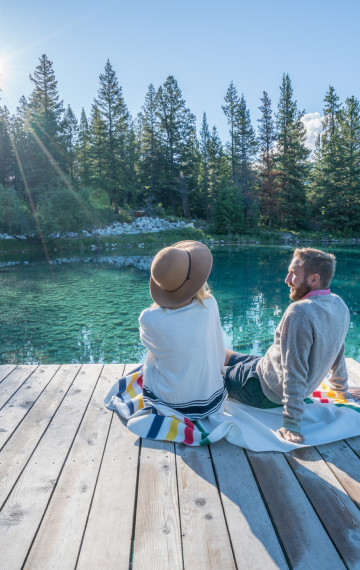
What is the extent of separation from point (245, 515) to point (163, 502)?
1.09ft

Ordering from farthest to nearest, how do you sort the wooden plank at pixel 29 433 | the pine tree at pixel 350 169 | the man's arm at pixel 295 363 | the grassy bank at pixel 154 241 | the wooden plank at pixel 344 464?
the pine tree at pixel 350 169 < the grassy bank at pixel 154 241 < the man's arm at pixel 295 363 < the wooden plank at pixel 29 433 < the wooden plank at pixel 344 464

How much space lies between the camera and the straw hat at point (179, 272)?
201 cm

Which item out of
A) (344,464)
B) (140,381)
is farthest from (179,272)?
(344,464)

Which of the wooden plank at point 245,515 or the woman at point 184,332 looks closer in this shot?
the wooden plank at point 245,515

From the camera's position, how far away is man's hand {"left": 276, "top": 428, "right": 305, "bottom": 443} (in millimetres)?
1943

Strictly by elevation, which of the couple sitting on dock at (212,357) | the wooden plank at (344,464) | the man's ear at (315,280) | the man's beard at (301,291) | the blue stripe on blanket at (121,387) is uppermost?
the man's ear at (315,280)

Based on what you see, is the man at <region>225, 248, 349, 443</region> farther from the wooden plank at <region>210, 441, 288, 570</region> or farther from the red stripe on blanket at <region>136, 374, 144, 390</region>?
the red stripe on blanket at <region>136, 374, 144, 390</region>

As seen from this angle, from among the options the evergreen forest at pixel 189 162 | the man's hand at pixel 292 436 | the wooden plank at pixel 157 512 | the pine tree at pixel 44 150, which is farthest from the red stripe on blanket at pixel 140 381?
the pine tree at pixel 44 150

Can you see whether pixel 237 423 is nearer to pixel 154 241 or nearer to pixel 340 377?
pixel 340 377

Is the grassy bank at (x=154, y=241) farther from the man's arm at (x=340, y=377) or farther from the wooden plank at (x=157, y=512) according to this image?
the wooden plank at (x=157, y=512)

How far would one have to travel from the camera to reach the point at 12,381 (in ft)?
9.39

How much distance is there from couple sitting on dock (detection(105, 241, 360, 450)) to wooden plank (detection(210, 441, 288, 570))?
0.15m

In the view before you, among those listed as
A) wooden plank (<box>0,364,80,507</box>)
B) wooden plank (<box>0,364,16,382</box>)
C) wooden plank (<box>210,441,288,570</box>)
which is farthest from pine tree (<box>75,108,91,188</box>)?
wooden plank (<box>210,441,288,570</box>)

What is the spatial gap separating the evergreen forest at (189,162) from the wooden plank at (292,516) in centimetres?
2321
